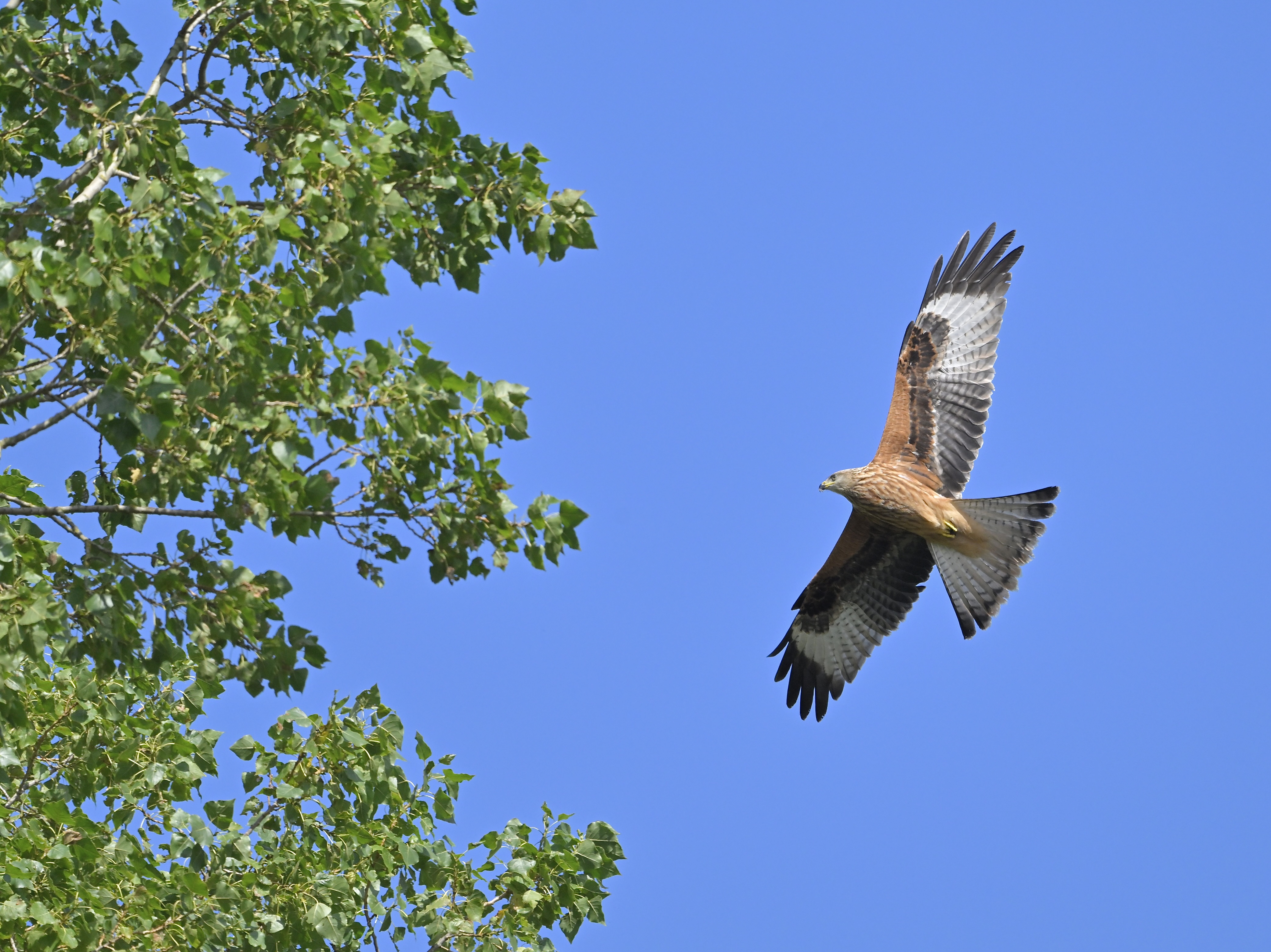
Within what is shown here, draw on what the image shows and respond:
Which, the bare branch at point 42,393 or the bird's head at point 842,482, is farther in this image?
the bird's head at point 842,482

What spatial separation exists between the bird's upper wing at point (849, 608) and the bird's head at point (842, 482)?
0.68 metres

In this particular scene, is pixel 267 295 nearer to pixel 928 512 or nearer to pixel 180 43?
pixel 180 43

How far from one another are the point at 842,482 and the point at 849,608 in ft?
6.03

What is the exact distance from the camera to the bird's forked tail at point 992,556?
33.2ft

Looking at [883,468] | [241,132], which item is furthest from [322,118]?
[883,468]

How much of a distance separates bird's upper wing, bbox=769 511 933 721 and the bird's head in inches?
26.8

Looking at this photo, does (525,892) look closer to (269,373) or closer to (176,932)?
(176,932)

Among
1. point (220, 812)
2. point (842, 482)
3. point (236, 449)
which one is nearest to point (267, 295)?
point (236, 449)

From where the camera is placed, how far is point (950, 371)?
1128 centimetres

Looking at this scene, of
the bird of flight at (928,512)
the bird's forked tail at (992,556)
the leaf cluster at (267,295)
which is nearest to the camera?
the leaf cluster at (267,295)

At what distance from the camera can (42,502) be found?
5613 mm

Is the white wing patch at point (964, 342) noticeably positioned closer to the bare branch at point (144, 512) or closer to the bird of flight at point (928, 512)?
the bird of flight at point (928, 512)

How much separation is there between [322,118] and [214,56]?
51.3 inches

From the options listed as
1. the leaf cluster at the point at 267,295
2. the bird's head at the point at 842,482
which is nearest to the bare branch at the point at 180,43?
the leaf cluster at the point at 267,295
